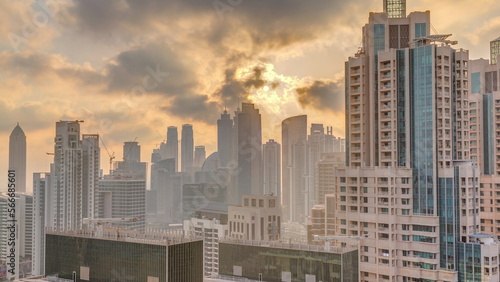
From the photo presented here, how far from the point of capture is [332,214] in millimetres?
48062

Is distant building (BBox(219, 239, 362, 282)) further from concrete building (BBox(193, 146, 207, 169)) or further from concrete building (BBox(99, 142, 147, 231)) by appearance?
concrete building (BBox(99, 142, 147, 231))

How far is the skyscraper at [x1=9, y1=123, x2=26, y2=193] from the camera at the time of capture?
36.3 m

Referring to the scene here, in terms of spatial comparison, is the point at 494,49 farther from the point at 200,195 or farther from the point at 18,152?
the point at 200,195

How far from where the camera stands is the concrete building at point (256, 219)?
4159cm

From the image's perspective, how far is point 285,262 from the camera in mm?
22781

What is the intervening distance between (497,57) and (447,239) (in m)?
15.2

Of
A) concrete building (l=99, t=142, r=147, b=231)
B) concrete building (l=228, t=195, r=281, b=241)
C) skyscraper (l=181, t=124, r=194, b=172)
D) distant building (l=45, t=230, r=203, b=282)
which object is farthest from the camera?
concrete building (l=99, t=142, r=147, b=231)

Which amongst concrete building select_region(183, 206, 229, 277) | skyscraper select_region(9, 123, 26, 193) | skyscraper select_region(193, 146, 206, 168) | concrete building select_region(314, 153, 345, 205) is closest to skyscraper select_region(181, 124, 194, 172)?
skyscraper select_region(193, 146, 206, 168)

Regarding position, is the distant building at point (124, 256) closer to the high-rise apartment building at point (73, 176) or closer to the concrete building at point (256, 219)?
the concrete building at point (256, 219)

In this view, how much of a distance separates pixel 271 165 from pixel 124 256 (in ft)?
112

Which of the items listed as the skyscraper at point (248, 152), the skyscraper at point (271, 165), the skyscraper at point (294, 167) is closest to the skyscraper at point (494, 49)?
the skyscraper at point (294, 167)

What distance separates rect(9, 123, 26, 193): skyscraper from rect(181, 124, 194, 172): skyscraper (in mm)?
18437

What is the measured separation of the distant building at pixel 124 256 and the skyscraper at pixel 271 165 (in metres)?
30.9

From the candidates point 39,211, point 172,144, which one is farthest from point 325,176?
point 39,211
